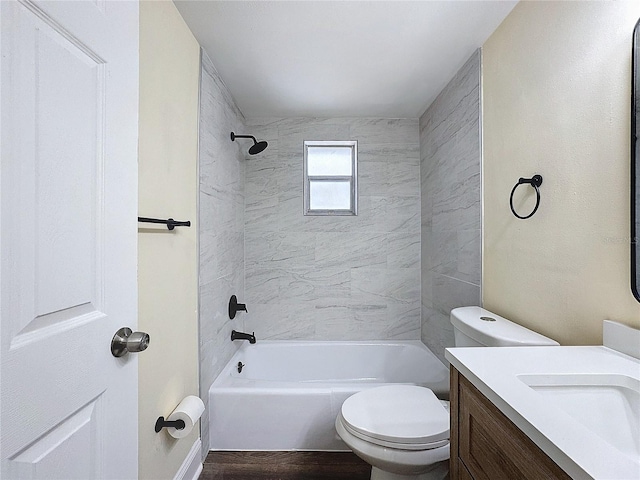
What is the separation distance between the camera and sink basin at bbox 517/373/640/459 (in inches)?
34.2

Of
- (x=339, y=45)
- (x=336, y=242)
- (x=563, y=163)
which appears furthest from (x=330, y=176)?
(x=563, y=163)

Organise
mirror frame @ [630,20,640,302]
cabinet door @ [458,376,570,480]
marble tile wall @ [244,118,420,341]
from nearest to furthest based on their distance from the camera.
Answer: cabinet door @ [458,376,570,480], mirror frame @ [630,20,640,302], marble tile wall @ [244,118,420,341]

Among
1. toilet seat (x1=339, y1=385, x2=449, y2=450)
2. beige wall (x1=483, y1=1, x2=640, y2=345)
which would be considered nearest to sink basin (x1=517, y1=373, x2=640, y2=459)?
beige wall (x1=483, y1=1, x2=640, y2=345)

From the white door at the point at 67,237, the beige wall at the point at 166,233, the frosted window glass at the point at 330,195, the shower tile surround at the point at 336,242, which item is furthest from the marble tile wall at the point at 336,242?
the white door at the point at 67,237

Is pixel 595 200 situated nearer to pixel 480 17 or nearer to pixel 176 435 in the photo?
pixel 480 17

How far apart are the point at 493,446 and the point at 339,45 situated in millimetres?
1857

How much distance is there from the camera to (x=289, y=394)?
2115mm

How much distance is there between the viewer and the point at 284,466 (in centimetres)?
202

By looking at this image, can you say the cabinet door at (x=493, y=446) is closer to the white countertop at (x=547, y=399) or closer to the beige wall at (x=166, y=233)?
the white countertop at (x=547, y=399)

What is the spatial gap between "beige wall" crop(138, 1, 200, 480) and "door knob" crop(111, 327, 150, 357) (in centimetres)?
51

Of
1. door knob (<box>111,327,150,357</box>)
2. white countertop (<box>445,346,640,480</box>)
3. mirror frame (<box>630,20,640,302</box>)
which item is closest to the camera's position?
white countertop (<box>445,346,640,480</box>)

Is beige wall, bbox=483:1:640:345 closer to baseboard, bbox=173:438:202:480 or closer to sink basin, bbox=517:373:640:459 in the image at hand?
sink basin, bbox=517:373:640:459

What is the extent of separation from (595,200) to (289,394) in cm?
174

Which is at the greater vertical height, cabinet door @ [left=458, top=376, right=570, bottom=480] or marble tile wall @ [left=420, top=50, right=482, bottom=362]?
marble tile wall @ [left=420, top=50, right=482, bottom=362]
